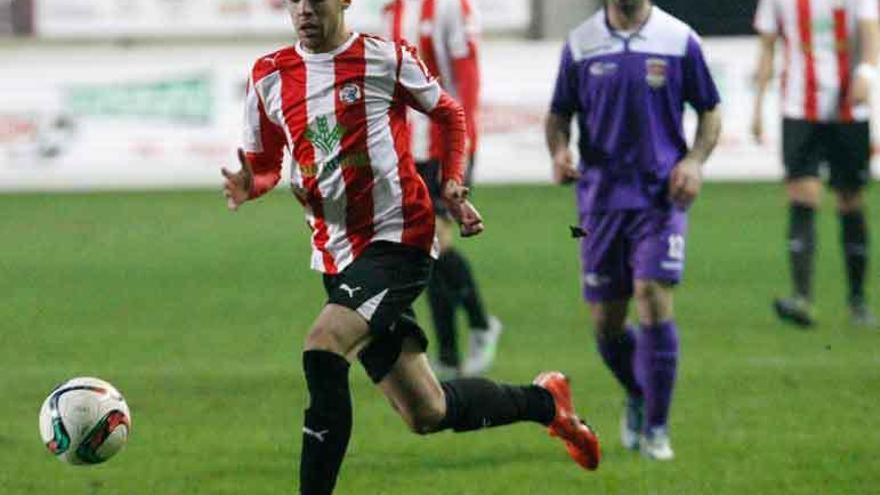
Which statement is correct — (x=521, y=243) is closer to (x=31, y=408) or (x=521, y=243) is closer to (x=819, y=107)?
(x=819, y=107)

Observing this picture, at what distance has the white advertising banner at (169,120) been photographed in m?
20.3

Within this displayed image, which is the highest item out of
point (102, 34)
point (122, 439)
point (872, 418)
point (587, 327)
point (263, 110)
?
point (263, 110)

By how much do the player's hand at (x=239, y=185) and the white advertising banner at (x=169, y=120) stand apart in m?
13.6

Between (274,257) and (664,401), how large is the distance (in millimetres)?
7835

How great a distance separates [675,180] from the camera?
803 cm

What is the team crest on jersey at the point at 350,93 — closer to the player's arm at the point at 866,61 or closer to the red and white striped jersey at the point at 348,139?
the red and white striped jersey at the point at 348,139

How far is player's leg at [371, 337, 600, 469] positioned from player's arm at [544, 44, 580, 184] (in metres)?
0.97

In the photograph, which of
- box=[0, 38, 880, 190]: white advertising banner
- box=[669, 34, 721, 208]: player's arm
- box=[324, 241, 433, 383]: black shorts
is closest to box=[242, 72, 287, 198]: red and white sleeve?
box=[324, 241, 433, 383]: black shorts

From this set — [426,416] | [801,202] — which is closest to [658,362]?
[426,416]

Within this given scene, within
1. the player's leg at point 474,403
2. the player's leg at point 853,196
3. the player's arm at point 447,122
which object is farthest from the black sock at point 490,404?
the player's leg at point 853,196

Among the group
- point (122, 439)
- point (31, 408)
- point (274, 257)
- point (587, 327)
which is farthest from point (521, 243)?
point (122, 439)

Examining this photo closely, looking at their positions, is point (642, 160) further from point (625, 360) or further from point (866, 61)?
point (866, 61)

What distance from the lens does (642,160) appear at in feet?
26.8

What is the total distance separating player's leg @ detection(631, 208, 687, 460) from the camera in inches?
317
